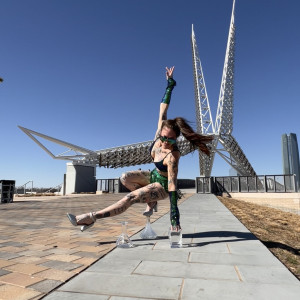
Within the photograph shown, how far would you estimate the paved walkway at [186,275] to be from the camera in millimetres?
1714

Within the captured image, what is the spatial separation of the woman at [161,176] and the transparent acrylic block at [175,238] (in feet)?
0.17

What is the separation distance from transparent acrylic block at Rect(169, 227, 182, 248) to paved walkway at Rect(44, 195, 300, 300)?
3.0 inches

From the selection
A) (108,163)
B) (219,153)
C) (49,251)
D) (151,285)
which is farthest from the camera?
(108,163)

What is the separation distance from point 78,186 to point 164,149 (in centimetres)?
2331

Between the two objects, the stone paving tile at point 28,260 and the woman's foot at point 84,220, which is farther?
the woman's foot at point 84,220

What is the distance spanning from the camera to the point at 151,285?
1863 millimetres

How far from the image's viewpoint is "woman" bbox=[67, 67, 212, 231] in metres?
3.10

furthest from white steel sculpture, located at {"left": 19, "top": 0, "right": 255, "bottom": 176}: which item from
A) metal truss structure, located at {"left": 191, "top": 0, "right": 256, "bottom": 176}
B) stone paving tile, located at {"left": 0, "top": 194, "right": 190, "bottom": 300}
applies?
stone paving tile, located at {"left": 0, "top": 194, "right": 190, "bottom": 300}

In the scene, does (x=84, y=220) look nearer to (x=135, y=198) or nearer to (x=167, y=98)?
(x=135, y=198)

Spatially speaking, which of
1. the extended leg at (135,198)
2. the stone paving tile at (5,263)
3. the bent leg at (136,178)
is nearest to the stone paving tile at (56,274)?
the stone paving tile at (5,263)

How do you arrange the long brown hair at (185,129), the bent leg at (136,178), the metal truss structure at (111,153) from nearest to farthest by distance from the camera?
the long brown hair at (185,129) < the bent leg at (136,178) < the metal truss structure at (111,153)

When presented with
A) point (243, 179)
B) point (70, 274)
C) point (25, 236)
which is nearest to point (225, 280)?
point (70, 274)

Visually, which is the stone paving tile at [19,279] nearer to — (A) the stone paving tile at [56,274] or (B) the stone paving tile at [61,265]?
(A) the stone paving tile at [56,274]

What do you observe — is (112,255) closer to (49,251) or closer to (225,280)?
(49,251)
